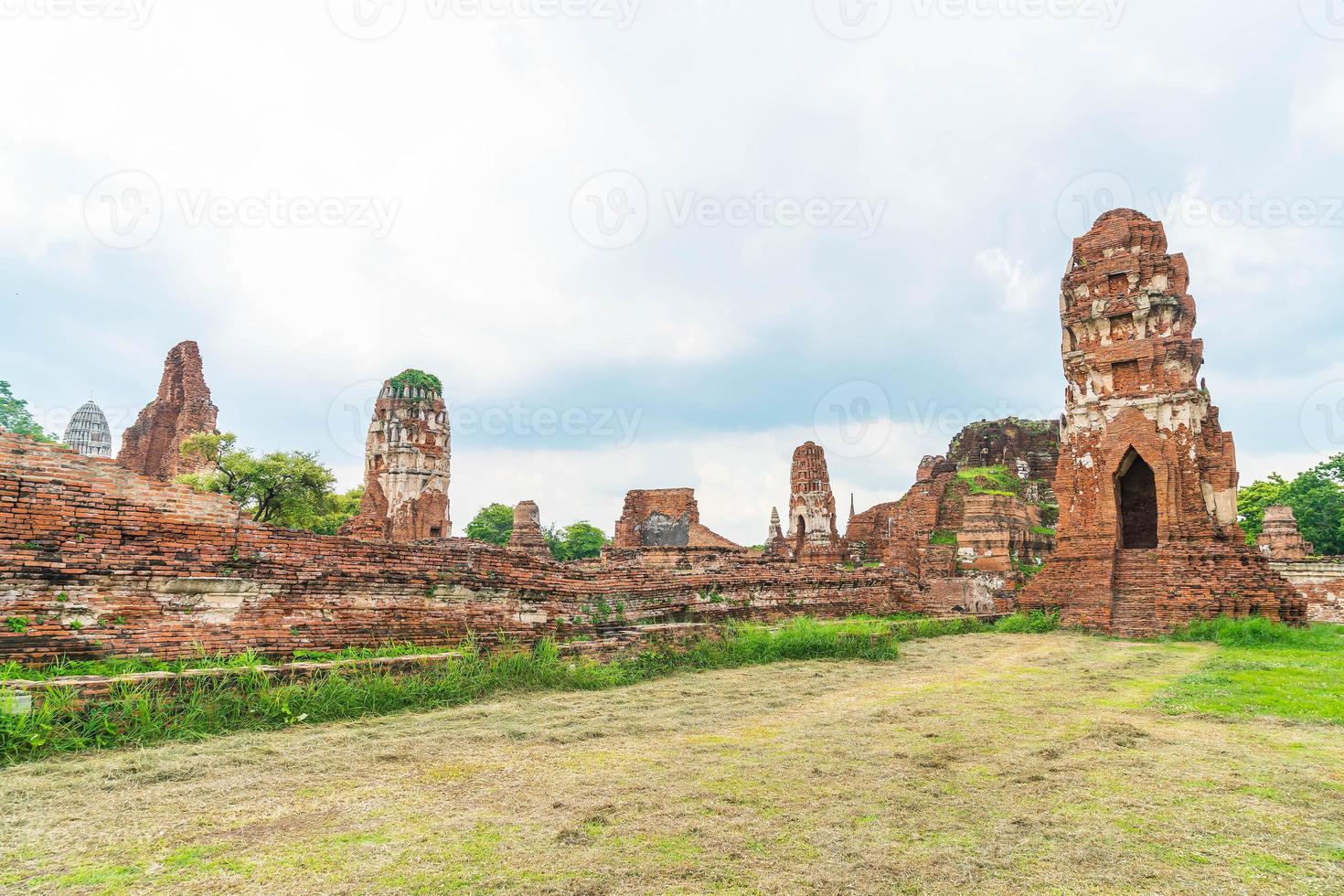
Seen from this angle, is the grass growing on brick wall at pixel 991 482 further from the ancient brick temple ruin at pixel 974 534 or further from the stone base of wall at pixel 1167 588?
the stone base of wall at pixel 1167 588

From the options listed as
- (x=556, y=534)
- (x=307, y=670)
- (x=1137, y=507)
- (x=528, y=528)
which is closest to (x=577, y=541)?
(x=556, y=534)

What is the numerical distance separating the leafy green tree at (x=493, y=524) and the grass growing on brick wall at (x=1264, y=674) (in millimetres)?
47634

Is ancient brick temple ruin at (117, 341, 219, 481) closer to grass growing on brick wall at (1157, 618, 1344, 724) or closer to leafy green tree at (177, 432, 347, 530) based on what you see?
leafy green tree at (177, 432, 347, 530)

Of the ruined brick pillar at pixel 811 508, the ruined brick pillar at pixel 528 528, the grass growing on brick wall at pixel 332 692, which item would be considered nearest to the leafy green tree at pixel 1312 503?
the ruined brick pillar at pixel 811 508

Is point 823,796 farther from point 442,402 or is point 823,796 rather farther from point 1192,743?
point 442,402

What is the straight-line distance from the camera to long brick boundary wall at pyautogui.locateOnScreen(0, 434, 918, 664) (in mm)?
6156

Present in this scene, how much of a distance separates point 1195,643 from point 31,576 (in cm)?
1445

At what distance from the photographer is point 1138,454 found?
1519cm

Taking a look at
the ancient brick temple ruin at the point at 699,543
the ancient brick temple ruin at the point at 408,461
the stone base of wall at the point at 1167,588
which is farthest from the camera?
the ancient brick temple ruin at the point at 408,461

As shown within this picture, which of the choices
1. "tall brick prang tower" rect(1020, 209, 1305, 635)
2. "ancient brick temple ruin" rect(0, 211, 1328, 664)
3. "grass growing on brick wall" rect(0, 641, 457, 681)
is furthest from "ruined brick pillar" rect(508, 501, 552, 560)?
"grass growing on brick wall" rect(0, 641, 457, 681)

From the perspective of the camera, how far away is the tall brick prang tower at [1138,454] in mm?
13281

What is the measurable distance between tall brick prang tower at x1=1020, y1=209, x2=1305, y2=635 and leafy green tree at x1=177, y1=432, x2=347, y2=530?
22.8m

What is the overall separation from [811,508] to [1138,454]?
1409 centimetres

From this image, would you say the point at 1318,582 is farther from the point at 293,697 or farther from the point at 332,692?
the point at 293,697
